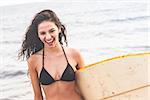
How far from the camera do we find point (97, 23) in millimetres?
17391

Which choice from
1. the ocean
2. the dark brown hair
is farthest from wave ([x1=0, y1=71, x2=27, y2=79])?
the dark brown hair

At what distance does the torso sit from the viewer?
2881 mm

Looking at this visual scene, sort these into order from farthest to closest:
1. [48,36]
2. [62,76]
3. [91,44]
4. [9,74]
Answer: [91,44] → [9,74] → [62,76] → [48,36]

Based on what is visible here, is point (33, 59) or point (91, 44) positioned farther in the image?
A: point (91, 44)

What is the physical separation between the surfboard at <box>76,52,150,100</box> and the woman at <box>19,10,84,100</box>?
0.31ft

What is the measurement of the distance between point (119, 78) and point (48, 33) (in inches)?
26.4

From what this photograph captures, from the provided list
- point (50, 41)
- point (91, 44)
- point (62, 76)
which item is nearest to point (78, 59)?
point (62, 76)

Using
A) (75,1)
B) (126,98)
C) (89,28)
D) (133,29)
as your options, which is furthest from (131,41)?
(75,1)

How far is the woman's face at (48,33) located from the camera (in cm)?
277

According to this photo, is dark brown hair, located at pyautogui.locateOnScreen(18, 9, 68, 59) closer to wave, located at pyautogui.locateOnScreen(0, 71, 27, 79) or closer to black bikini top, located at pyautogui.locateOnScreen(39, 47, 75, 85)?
black bikini top, located at pyautogui.locateOnScreen(39, 47, 75, 85)

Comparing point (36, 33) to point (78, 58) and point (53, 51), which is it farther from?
point (78, 58)

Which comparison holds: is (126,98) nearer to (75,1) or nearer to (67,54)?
(67,54)

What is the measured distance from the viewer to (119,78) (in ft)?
9.65

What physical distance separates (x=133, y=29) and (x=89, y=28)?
111 inches
